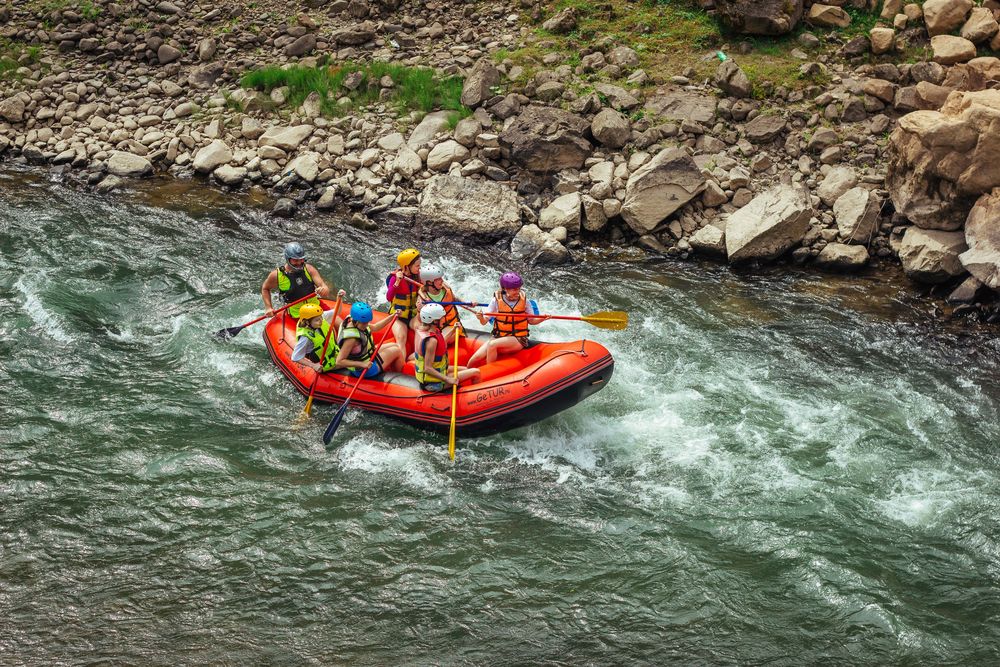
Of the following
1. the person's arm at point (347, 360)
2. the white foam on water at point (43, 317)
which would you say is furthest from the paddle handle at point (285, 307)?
the white foam on water at point (43, 317)

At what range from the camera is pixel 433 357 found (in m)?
8.12

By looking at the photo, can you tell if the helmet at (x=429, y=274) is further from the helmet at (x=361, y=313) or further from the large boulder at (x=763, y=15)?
the large boulder at (x=763, y=15)

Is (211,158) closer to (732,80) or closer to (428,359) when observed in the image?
(428,359)

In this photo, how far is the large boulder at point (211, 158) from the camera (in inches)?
548

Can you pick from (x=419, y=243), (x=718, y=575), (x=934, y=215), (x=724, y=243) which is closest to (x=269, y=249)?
(x=419, y=243)

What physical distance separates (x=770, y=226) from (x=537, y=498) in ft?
17.6

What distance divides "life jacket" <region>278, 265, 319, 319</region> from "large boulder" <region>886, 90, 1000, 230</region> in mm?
7354

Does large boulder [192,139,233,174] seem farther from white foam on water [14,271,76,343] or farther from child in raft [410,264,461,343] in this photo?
child in raft [410,264,461,343]

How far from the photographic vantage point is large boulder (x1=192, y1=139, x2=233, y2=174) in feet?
45.7

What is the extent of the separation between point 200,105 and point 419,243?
5862 mm

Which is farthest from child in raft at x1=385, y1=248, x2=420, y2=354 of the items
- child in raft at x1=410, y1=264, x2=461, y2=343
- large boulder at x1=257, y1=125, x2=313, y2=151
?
large boulder at x1=257, y1=125, x2=313, y2=151

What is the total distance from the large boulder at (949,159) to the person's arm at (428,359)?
646 centimetres

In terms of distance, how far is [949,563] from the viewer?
673 centimetres

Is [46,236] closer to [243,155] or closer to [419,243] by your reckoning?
[243,155]
